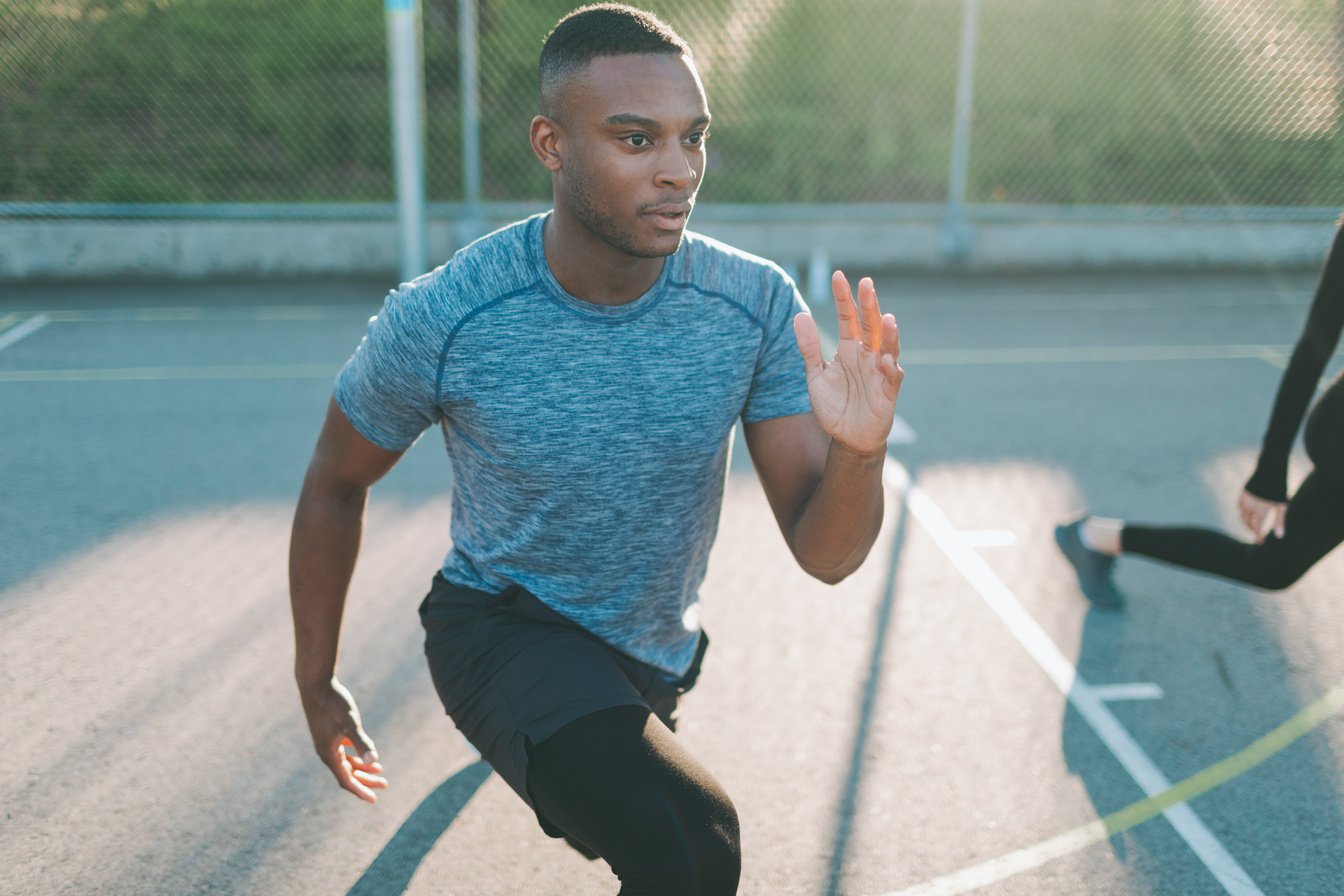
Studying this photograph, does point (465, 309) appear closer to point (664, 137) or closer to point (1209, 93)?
point (664, 137)

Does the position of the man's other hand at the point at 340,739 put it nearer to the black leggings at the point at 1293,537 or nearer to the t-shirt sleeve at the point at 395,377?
the t-shirt sleeve at the point at 395,377

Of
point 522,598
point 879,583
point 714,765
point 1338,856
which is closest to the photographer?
point 522,598

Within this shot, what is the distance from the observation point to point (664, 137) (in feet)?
7.56

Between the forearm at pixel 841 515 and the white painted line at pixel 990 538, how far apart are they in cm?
283

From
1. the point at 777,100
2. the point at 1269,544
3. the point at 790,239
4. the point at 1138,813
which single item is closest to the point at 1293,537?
the point at 1269,544

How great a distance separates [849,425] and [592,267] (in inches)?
25.3

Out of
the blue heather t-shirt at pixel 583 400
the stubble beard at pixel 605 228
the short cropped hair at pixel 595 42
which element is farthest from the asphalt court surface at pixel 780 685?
the short cropped hair at pixel 595 42

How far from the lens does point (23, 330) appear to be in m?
→ 8.41

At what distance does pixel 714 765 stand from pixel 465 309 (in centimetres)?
170

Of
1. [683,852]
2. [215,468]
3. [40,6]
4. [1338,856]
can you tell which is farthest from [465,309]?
[40,6]

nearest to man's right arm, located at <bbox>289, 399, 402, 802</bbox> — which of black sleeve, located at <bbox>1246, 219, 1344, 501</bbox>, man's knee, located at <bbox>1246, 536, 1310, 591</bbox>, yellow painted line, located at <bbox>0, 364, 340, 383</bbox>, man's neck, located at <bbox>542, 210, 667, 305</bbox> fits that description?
man's neck, located at <bbox>542, 210, 667, 305</bbox>

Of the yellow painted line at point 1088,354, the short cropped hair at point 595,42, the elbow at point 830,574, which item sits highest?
the short cropped hair at point 595,42

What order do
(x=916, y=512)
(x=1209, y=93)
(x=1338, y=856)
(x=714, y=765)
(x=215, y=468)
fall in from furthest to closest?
(x=1209, y=93), (x=215, y=468), (x=916, y=512), (x=714, y=765), (x=1338, y=856)

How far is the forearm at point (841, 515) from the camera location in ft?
7.20
